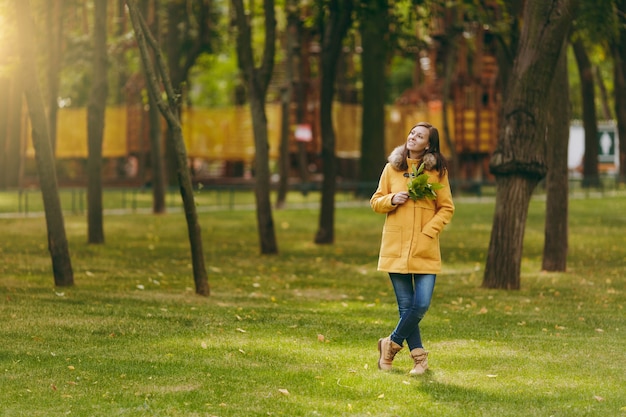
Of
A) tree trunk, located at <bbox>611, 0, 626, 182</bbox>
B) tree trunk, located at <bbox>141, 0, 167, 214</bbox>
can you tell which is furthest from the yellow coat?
tree trunk, located at <bbox>141, 0, 167, 214</bbox>

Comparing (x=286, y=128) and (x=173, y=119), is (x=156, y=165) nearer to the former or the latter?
(x=286, y=128)

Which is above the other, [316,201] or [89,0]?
[89,0]

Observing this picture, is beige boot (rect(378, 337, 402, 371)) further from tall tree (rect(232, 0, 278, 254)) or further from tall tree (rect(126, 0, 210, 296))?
tall tree (rect(232, 0, 278, 254))

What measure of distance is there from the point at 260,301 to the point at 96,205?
31.6ft

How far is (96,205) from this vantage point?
23.9 metres

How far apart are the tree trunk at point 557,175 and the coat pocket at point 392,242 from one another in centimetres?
953

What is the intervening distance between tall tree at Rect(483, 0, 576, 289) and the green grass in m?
0.52

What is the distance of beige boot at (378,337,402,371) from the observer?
9842mm

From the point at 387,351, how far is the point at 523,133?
6685mm

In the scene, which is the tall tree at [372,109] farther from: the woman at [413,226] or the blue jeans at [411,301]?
the blue jeans at [411,301]


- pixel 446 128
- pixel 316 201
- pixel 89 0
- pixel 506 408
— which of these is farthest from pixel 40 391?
pixel 89 0

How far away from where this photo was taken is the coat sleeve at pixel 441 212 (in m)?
9.62

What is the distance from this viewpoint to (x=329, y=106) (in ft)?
79.2

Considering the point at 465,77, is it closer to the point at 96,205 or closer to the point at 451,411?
the point at 96,205
